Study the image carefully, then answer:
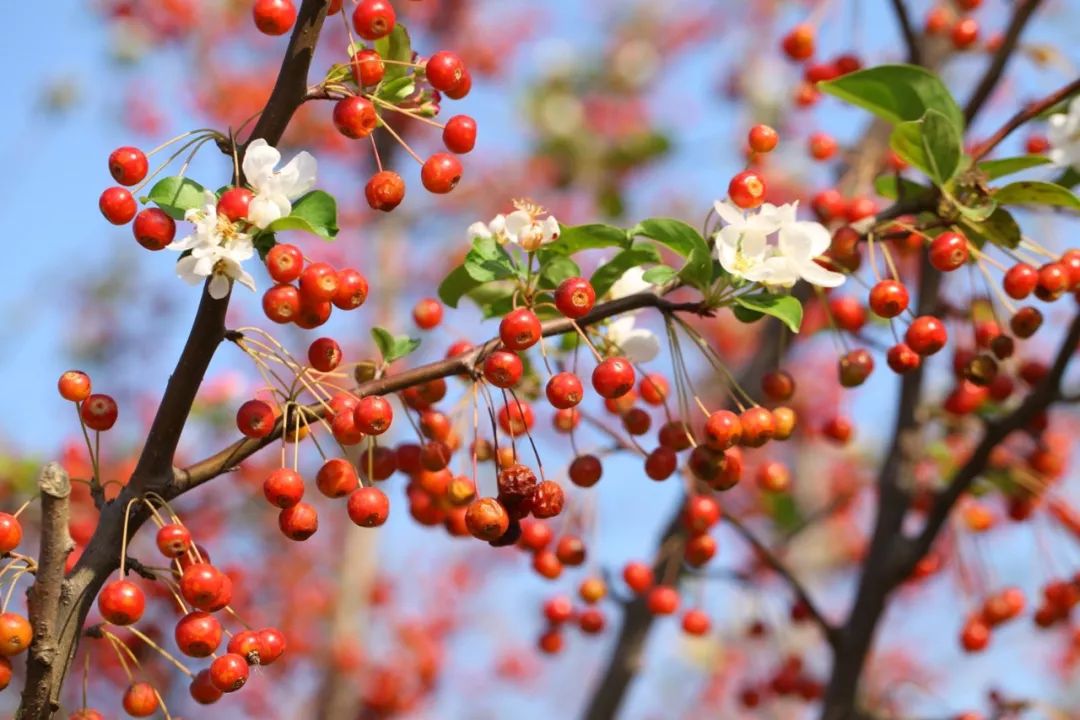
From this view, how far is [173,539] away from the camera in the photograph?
1385mm

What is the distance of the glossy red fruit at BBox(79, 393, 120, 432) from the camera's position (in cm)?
151

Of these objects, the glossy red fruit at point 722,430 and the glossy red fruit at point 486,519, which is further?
the glossy red fruit at point 722,430

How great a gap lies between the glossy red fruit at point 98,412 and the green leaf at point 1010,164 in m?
1.34

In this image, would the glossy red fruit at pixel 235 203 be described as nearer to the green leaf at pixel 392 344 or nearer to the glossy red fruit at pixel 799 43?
the green leaf at pixel 392 344

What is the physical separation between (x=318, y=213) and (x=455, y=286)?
371 mm

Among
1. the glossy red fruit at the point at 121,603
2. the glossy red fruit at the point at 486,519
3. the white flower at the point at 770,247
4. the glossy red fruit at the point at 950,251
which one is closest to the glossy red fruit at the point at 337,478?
the glossy red fruit at the point at 486,519

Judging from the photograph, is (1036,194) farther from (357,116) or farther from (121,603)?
(121,603)

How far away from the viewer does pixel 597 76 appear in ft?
31.7

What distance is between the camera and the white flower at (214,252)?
1368mm

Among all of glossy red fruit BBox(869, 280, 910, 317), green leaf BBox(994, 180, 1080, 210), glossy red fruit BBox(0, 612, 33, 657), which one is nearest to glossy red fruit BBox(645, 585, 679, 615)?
glossy red fruit BBox(869, 280, 910, 317)

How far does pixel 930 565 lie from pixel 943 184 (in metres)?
1.62

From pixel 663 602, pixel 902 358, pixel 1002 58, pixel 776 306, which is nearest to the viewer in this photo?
pixel 776 306

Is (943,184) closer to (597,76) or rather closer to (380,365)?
(380,365)

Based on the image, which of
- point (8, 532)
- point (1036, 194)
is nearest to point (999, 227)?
point (1036, 194)
